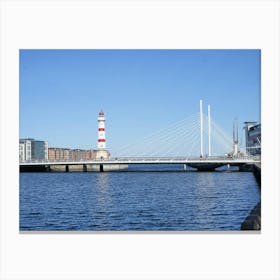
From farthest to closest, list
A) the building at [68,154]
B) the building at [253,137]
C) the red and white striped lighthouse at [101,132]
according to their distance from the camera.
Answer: the building at [68,154]
the red and white striped lighthouse at [101,132]
the building at [253,137]

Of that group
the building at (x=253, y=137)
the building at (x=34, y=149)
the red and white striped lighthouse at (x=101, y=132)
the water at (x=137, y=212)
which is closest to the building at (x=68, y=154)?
the building at (x=34, y=149)

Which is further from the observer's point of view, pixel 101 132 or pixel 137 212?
pixel 101 132

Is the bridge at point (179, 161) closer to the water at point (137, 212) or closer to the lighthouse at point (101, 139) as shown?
the lighthouse at point (101, 139)

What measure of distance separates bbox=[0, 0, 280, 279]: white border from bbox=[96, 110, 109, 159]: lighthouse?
28883mm

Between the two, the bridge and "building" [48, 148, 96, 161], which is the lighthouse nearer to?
the bridge

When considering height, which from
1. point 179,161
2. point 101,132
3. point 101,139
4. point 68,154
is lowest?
point 68,154

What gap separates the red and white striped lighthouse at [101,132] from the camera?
34372 millimetres

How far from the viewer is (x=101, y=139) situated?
34500 millimetres
